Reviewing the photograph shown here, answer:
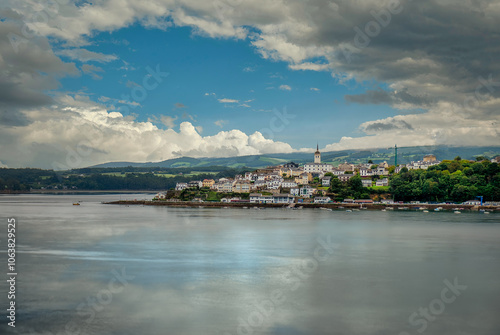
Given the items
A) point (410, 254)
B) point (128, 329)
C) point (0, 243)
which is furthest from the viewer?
point (0, 243)

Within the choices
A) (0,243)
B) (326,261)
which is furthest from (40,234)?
(326,261)

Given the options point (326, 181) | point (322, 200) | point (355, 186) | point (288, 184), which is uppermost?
point (326, 181)

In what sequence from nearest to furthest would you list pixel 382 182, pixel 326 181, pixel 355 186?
pixel 355 186, pixel 382 182, pixel 326 181

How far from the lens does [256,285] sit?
12320 millimetres

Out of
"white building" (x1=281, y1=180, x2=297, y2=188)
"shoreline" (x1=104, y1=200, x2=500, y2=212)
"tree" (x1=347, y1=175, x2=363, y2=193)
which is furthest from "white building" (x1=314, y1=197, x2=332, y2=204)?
"white building" (x1=281, y1=180, x2=297, y2=188)

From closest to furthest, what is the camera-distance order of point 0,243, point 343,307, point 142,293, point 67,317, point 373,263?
point 67,317, point 343,307, point 142,293, point 373,263, point 0,243

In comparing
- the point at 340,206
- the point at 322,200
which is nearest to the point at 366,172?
the point at 322,200

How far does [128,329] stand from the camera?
8.72 metres

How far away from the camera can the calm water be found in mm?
9094

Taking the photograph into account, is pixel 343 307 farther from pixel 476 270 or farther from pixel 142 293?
pixel 476 270

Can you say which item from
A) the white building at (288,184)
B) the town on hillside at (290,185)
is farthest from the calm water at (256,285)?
the white building at (288,184)

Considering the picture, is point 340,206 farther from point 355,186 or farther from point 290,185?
point 290,185

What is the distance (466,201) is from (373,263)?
4148cm

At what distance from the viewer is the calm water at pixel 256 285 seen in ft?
29.8
